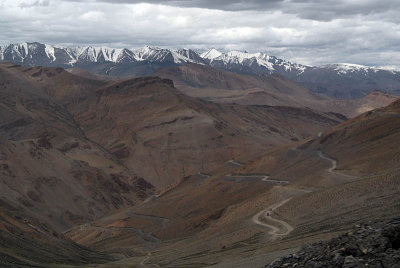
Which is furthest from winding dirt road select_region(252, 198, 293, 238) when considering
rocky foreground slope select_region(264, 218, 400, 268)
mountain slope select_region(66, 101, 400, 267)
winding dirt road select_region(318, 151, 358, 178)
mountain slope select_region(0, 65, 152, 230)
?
mountain slope select_region(0, 65, 152, 230)

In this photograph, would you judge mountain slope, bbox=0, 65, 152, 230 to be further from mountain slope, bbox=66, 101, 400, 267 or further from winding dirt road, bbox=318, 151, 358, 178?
winding dirt road, bbox=318, 151, 358, 178

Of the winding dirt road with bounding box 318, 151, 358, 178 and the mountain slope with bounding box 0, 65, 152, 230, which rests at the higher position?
the winding dirt road with bounding box 318, 151, 358, 178

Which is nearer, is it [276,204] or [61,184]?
[276,204]

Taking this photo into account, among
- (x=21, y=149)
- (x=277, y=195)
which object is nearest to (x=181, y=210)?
(x=277, y=195)

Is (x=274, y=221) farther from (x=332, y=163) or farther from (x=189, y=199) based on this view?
(x=189, y=199)

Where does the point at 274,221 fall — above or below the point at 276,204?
above

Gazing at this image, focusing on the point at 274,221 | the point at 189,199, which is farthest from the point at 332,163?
the point at 274,221

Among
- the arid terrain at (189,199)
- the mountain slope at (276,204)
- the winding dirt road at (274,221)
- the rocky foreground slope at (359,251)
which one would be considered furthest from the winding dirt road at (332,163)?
the rocky foreground slope at (359,251)

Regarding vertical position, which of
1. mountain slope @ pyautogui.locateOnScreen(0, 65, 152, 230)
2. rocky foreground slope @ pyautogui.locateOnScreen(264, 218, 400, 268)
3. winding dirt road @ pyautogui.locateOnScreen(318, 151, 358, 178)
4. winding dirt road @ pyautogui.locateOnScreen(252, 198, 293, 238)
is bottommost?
mountain slope @ pyautogui.locateOnScreen(0, 65, 152, 230)
